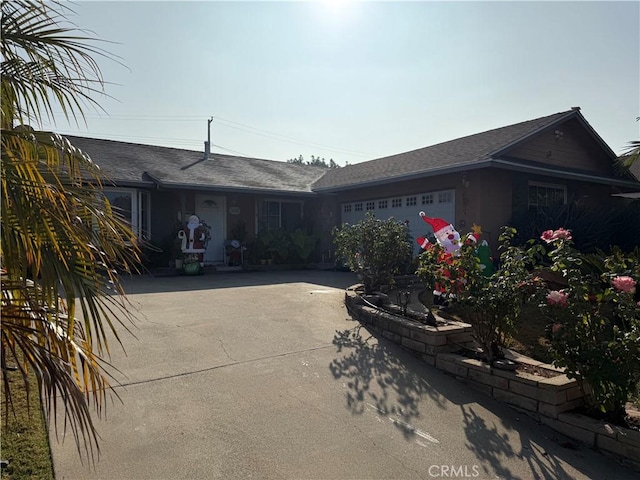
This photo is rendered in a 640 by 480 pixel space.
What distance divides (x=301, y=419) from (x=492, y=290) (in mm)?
2227

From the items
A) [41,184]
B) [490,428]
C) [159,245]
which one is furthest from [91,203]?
[159,245]

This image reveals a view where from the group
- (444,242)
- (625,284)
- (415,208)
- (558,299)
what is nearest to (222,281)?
(415,208)

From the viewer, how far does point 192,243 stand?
12391 mm

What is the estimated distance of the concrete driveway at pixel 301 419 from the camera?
107 inches

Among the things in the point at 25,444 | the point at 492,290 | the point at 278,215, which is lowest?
the point at 25,444

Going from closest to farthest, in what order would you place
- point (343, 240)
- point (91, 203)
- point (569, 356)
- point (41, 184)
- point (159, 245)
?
point (41, 184), point (91, 203), point (569, 356), point (343, 240), point (159, 245)

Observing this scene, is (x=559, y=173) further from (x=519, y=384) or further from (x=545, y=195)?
(x=519, y=384)

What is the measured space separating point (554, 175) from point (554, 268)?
8975 mm

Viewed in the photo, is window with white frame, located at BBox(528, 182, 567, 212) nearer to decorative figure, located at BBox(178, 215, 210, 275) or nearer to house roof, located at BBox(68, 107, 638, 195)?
house roof, located at BBox(68, 107, 638, 195)

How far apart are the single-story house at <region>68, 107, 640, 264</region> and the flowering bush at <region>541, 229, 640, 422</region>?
6693 mm

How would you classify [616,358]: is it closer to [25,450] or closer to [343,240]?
[25,450]

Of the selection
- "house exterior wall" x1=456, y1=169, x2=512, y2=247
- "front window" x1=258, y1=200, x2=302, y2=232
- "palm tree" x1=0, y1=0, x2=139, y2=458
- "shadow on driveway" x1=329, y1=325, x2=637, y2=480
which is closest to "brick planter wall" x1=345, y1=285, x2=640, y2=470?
"shadow on driveway" x1=329, y1=325, x2=637, y2=480

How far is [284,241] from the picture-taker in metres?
14.0

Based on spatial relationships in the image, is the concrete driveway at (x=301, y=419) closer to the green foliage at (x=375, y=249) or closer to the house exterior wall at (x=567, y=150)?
the green foliage at (x=375, y=249)
